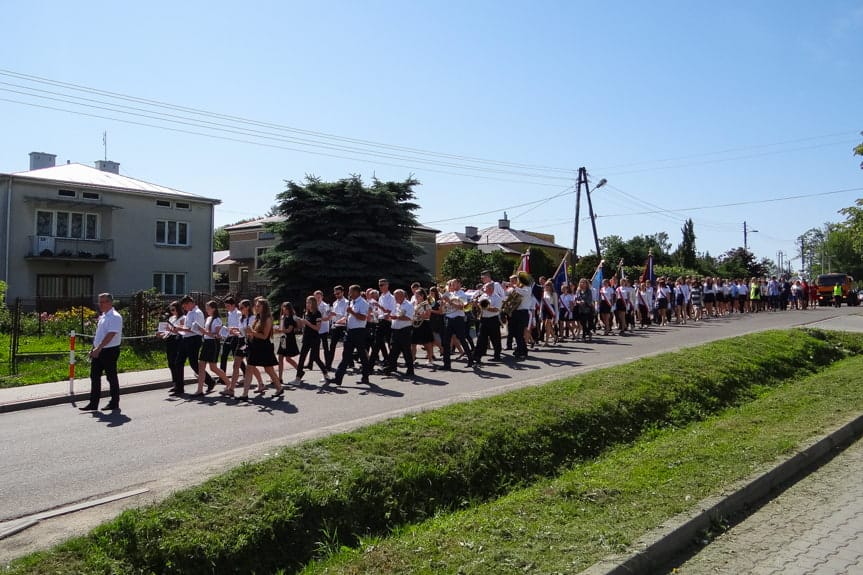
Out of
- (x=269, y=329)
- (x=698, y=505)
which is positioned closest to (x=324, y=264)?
(x=269, y=329)

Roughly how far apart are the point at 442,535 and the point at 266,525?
1.30 metres

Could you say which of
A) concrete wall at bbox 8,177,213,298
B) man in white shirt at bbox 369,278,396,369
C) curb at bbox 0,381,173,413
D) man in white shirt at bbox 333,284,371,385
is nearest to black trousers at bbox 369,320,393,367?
man in white shirt at bbox 369,278,396,369

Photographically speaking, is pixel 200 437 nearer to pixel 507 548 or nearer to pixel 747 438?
pixel 507 548

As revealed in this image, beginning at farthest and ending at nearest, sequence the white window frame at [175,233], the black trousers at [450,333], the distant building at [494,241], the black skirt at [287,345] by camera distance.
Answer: the distant building at [494,241] → the white window frame at [175,233] → the black trousers at [450,333] → the black skirt at [287,345]

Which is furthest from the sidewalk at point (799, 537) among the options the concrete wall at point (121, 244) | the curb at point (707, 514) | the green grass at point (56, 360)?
the concrete wall at point (121, 244)

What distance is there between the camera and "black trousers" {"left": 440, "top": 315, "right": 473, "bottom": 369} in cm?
1492

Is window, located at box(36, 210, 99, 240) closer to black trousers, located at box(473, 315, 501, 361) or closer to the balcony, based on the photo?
the balcony

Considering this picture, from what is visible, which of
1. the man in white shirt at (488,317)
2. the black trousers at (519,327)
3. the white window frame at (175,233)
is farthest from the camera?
the white window frame at (175,233)

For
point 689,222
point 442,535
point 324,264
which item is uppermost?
point 689,222

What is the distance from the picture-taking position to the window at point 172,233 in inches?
1592

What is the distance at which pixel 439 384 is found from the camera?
504 inches

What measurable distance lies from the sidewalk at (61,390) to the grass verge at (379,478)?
7.63m

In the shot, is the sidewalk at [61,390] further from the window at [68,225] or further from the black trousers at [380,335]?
the window at [68,225]

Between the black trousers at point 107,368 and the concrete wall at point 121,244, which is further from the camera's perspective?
the concrete wall at point 121,244
